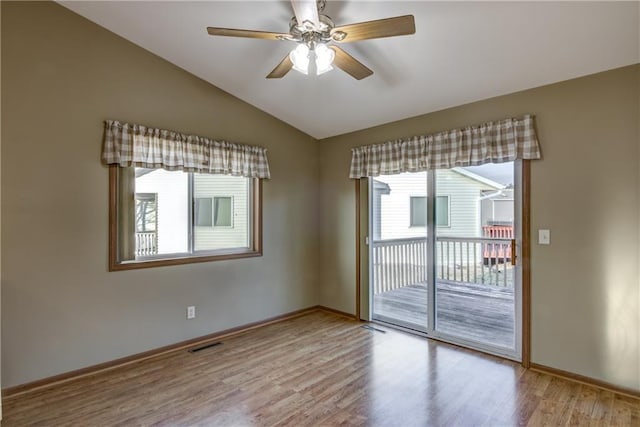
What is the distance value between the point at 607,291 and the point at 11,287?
4571 millimetres

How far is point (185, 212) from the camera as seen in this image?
347 cm

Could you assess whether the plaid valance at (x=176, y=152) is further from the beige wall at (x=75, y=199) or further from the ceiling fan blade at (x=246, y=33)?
the ceiling fan blade at (x=246, y=33)

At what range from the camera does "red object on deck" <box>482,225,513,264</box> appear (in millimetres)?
3078

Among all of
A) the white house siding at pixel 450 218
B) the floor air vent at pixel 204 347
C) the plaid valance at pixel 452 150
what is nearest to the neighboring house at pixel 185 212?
the floor air vent at pixel 204 347

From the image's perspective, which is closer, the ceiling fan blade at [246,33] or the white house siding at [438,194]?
the ceiling fan blade at [246,33]

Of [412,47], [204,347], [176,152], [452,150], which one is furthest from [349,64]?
[204,347]

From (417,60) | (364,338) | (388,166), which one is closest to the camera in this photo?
(417,60)

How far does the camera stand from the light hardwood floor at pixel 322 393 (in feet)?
7.17

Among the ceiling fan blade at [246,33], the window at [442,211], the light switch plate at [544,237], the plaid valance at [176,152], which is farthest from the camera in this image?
the window at [442,211]

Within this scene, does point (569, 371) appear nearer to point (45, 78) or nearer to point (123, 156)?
point (123, 156)

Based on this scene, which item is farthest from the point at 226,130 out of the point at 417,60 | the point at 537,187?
the point at 537,187

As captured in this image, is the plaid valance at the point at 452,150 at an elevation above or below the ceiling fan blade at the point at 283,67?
below

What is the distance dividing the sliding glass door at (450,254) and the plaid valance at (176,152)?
5.17 ft

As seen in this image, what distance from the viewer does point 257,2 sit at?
2385 mm
